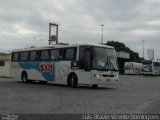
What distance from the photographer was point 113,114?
12.5 meters

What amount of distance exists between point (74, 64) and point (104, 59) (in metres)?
→ 2.05

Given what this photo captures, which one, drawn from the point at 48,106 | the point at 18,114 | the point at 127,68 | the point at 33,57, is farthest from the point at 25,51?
the point at 127,68

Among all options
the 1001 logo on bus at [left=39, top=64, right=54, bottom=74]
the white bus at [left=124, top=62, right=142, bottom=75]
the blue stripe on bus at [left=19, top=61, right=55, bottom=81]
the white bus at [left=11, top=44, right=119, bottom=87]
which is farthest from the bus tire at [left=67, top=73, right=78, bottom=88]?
the white bus at [left=124, top=62, right=142, bottom=75]

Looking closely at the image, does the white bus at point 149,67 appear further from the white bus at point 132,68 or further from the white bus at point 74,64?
the white bus at point 74,64

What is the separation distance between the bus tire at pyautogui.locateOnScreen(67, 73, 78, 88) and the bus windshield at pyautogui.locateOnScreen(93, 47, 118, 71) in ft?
5.98

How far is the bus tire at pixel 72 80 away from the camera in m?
26.6

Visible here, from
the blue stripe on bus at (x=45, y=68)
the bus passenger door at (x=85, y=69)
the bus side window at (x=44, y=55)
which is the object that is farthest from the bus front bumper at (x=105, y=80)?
the bus side window at (x=44, y=55)

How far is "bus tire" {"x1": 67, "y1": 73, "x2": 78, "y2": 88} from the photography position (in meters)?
26.6

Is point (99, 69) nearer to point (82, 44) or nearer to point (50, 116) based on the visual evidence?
point (82, 44)

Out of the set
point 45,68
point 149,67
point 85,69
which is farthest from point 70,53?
point 149,67

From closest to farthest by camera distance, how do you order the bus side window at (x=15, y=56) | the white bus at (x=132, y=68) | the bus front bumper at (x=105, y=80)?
the bus front bumper at (x=105, y=80) < the bus side window at (x=15, y=56) < the white bus at (x=132, y=68)

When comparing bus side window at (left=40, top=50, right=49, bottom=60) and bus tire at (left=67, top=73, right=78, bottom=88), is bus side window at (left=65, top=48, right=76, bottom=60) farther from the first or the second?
bus side window at (left=40, top=50, right=49, bottom=60)

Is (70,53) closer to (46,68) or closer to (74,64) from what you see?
(74,64)

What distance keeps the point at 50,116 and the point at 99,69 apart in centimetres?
1394
